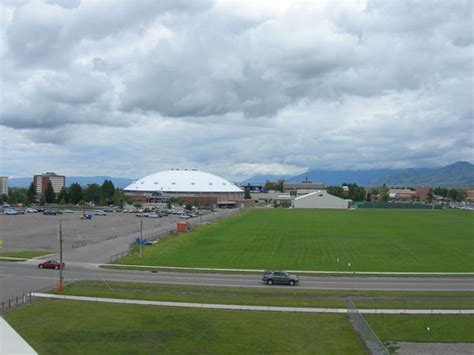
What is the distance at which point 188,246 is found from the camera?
2864 inches

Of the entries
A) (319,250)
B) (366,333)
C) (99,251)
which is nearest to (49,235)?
(99,251)

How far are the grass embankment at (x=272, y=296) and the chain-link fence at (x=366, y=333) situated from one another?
3192mm

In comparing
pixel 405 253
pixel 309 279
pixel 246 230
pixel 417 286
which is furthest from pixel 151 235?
pixel 417 286

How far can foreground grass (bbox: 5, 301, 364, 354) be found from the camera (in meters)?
26.4

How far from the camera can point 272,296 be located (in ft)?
126

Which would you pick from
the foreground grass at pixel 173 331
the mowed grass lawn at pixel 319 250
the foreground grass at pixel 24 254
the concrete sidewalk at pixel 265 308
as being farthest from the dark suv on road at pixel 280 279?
the foreground grass at pixel 24 254

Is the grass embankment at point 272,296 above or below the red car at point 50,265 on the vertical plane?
below

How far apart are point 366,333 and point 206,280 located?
65.3ft

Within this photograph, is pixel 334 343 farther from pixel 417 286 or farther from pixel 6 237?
pixel 6 237

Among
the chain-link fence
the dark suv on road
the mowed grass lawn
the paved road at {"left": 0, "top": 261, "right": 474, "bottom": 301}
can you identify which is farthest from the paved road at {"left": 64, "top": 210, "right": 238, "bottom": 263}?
the chain-link fence

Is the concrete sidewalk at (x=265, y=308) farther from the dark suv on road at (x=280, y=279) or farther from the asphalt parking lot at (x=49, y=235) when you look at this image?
the asphalt parking lot at (x=49, y=235)

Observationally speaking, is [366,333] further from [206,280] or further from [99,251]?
[99,251]

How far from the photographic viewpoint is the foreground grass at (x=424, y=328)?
91.2ft

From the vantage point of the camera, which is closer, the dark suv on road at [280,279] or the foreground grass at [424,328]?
the foreground grass at [424,328]
